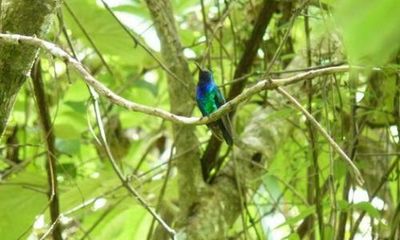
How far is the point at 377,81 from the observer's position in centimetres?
172

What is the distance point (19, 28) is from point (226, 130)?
1.93 ft

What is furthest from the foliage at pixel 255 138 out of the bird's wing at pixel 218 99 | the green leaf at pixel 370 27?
the green leaf at pixel 370 27

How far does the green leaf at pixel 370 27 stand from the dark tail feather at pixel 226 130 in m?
1.22

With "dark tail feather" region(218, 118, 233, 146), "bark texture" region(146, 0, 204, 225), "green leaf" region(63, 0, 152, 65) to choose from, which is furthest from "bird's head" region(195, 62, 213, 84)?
"green leaf" region(63, 0, 152, 65)

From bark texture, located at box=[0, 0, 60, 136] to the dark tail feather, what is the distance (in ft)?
1.75

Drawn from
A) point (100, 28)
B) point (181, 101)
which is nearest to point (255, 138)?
point (181, 101)

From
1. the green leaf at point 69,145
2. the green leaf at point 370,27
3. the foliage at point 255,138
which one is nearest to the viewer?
the green leaf at point 370,27

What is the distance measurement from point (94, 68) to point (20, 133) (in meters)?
0.41

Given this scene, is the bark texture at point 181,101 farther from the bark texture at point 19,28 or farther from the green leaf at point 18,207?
the bark texture at point 19,28

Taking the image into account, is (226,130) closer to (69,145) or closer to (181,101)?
(181,101)

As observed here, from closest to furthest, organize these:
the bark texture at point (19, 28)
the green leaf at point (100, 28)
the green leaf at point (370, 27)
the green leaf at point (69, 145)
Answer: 1. the green leaf at point (370, 27)
2. the bark texture at point (19, 28)
3. the green leaf at point (100, 28)
4. the green leaf at point (69, 145)

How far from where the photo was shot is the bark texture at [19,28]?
40.0 inches

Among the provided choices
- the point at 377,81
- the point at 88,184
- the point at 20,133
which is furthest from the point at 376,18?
the point at 20,133

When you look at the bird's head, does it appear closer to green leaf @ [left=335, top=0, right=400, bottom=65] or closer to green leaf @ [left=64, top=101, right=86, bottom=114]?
A: green leaf @ [left=64, top=101, right=86, bottom=114]
